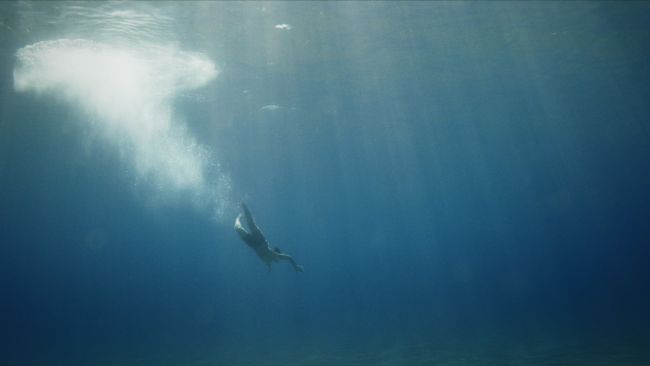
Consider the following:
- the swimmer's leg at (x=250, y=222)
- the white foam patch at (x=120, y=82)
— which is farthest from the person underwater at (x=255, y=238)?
the white foam patch at (x=120, y=82)

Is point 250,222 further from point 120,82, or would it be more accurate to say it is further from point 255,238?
point 120,82

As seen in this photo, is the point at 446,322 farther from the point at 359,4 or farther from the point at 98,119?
the point at 98,119

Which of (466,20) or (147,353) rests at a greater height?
(466,20)

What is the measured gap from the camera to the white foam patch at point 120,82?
19250mm

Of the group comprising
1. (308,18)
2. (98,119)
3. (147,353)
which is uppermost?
(308,18)

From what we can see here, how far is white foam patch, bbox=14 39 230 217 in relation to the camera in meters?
19.2

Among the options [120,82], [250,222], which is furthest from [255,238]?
[120,82]

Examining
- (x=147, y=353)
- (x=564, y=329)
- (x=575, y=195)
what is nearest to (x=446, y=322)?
(x=564, y=329)

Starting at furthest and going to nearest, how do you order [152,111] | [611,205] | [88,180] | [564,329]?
[611,205]
[88,180]
[152,111]
[564,329]

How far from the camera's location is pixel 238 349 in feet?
76.3

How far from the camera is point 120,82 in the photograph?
22422mm

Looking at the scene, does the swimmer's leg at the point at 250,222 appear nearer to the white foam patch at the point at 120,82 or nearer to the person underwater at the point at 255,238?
the person underwater at the point at 255,238

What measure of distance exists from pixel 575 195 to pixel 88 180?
4942 inches

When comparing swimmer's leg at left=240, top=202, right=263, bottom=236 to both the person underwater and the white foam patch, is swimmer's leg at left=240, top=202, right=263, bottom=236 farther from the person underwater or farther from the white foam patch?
the white foam patch
